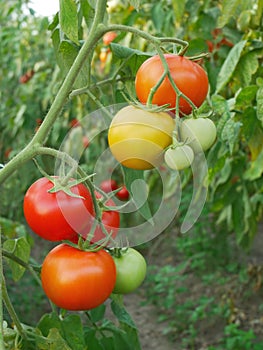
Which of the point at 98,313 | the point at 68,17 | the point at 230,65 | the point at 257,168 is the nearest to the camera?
the point at 68,17

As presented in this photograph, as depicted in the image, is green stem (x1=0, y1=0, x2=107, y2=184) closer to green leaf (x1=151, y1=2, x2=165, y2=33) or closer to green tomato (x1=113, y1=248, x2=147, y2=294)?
green tomato (x1=113, y1=248, x2=147, y2=294)

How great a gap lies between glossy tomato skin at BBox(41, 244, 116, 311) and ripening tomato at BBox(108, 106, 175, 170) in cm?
14

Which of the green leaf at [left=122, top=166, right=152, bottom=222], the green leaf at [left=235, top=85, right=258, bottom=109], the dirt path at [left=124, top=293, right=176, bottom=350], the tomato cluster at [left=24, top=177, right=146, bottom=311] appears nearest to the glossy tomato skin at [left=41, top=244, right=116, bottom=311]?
the tomato cluster at [left=24, top=177, right=146, bottom=311]

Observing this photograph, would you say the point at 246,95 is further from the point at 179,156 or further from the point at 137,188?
the point at 179,156

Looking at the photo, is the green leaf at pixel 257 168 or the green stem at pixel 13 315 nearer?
the green stem at pixel 13 315

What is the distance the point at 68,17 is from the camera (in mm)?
767

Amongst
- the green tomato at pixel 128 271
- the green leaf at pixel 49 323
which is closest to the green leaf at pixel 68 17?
the green tomato at pixel 128 271

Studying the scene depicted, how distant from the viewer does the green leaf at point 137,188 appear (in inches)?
34.1

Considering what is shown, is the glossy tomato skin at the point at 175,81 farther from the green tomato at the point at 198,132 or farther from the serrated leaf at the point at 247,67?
the serrated leaf at the point at 247,67

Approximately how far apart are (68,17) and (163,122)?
0.20m

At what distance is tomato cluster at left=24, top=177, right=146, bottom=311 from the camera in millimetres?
735

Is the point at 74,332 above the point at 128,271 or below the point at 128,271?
below

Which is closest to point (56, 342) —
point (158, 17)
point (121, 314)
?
point (121, 314)

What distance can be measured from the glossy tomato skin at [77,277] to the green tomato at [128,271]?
3 cm
